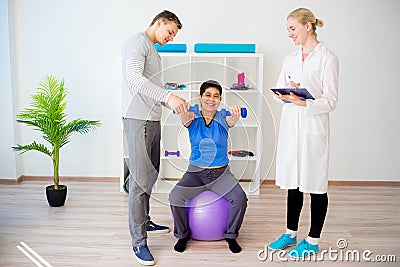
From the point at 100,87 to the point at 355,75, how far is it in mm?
2169

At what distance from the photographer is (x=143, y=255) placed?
2.66 metres

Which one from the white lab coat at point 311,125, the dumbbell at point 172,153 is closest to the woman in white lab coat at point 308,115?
the white lab coat at point 311,125

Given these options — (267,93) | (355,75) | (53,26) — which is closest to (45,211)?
(53,26)

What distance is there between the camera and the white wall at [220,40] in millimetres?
4102

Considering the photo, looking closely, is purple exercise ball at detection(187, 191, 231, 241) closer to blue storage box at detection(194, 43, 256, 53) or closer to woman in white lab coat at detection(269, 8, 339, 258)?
woman in white lab coat at detection(269, 8, 339, 258)

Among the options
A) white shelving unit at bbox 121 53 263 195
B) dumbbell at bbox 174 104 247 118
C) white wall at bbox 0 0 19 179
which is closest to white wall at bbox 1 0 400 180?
white wall at bbox 0 0 19 179

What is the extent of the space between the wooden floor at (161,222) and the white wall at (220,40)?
0.39 metres

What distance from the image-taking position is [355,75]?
4180 millimetres

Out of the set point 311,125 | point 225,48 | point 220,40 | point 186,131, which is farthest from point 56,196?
point 311,125

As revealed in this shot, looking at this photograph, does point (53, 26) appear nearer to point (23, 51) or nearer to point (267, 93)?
point (23, 51)

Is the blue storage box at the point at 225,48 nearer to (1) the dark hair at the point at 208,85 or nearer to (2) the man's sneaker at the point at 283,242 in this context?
(1) the dark hair at the point at 208,85

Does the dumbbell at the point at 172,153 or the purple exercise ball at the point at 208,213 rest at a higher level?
the dumbbell at the point at 172,153

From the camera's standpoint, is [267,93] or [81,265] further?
[267,93]

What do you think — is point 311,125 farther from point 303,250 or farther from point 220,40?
point 220,40
